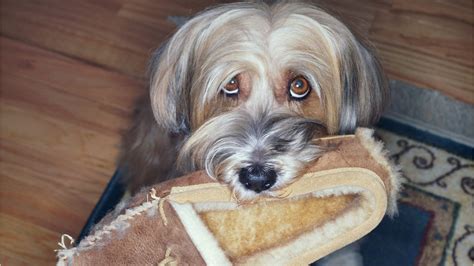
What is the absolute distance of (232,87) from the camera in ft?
4.36

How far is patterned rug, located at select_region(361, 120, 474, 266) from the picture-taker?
1.71 meters

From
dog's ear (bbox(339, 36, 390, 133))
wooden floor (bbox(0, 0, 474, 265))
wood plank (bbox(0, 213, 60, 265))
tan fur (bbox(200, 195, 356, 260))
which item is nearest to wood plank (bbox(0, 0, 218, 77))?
wooden floor (bbox(0, 0, 474, 265))

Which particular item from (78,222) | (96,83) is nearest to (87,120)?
(96,83)

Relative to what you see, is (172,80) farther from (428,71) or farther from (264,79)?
(428,71)

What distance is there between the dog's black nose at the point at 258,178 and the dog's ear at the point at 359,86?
299 millimetres

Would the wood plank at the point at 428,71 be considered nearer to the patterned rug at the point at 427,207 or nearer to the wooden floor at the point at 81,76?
the wooden floor at the point at 81,76

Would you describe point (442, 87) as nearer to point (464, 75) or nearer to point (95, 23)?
point (464, 75)

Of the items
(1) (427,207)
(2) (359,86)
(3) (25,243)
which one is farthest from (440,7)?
(3) (25,243)

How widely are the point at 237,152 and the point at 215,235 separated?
17 centimetres

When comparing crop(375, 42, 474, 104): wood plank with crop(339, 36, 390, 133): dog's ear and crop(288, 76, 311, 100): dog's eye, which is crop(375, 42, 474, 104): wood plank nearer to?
crop(339, 36, 390, 133): dog's ear

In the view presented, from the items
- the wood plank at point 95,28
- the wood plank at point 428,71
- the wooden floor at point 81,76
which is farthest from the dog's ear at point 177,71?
the wood plank at point 428,71

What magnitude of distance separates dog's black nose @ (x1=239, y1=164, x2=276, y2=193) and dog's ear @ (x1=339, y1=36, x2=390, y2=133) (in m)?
0.30

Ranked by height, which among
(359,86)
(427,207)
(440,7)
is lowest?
(427,207)

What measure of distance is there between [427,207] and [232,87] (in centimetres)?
79
